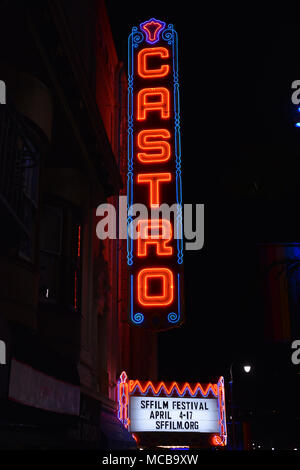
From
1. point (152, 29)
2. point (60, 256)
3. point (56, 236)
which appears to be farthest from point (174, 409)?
point (152, 29)

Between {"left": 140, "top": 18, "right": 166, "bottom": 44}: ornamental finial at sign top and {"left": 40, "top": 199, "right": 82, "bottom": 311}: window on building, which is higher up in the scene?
{"left": 140, "top": 18, "right": 166, "bottom": 44}: ornamental finial at sign top

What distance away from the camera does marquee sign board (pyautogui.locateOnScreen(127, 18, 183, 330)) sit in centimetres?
1456

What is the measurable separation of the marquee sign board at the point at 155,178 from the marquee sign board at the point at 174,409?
3569mm

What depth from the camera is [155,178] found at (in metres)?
15.8

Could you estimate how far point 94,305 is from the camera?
1380 centimetres

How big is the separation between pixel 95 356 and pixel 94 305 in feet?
4.03

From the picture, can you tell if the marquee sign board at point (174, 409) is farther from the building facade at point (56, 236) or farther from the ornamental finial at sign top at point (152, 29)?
the ornamental finial at sign top at point (152, 29)

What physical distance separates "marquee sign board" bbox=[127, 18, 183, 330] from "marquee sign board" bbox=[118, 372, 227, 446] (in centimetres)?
357

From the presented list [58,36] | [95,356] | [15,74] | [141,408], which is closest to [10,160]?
[15,74]

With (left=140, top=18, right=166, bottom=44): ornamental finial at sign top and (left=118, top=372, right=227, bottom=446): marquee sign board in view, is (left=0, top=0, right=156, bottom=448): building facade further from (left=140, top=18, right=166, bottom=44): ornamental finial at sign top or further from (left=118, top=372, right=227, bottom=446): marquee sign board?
(left=140, top=18, right=166, bottom=44): ornamental finial at sign top

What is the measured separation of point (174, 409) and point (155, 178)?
23.5 ft

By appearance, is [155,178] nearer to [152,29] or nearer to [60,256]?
[60,256]

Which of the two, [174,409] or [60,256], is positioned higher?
[60,256]

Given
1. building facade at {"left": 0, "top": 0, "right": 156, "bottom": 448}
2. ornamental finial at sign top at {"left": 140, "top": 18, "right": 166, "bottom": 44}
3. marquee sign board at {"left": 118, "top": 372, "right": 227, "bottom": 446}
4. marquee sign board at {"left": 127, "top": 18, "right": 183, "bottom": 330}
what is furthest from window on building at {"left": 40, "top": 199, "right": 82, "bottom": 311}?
ornamental finial at sign top at {"left": 140, "top": 18, "right": 166, "bottom": 44}
